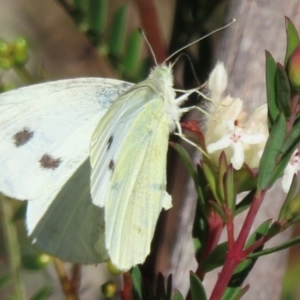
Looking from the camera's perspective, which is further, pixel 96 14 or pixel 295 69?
pixel 96 14

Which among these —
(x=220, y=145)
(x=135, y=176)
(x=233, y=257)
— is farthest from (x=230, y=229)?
(x=135, y=176)

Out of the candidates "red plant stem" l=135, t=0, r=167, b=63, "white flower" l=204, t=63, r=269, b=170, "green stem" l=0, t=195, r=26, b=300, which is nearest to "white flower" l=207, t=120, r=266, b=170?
"white flower" l=204, t=63, r=269, b=170

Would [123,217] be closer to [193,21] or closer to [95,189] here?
[95,189]

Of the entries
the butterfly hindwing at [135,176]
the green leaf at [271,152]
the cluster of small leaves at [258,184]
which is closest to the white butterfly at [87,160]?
the butterfly hindwing at [135,176]

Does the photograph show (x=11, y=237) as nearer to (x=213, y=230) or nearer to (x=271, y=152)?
(x=213, y=230)

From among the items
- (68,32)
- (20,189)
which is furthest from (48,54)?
(20,189)

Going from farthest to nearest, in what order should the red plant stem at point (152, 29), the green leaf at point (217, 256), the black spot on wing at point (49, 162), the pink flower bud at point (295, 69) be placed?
the red plant stem at point (152, 29) < the black spot on wing at point (49, 162) < the green leaf at point (217, 256) < the pink flower bud at point (295, 69)

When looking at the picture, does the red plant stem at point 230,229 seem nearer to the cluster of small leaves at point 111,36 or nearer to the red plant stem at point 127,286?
the red plant stem at point 127,286

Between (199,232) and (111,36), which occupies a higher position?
(111,36)
